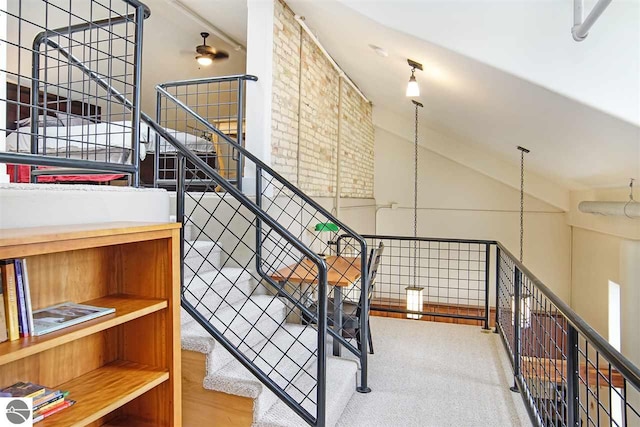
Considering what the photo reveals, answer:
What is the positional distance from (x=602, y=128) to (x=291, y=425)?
2.64 metres

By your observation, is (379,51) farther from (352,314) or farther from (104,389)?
(104,389)

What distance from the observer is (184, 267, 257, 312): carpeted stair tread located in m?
2.48

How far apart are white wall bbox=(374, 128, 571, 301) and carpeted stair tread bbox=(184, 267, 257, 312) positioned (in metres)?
4.75

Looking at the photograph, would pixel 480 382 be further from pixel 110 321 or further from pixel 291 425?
pixel 110 321

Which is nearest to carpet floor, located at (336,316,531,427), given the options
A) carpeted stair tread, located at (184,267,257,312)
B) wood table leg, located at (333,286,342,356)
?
wood table leg, located at (333,286,342,356)

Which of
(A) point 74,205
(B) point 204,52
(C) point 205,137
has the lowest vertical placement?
(A) point 74,205

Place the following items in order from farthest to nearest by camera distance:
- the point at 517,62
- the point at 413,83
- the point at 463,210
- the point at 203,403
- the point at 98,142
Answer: the point at 463,210 → the point at 98,142 → the point at 413,83 → the point at 517,62 → the point at 203,403

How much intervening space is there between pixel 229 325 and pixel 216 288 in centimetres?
46

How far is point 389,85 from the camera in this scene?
17.0ft

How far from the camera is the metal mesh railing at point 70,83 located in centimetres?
164

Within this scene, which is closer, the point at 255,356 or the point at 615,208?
the point at 255,356

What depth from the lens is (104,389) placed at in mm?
1544

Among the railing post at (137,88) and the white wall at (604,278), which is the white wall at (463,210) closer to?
the white wall at (604,278)

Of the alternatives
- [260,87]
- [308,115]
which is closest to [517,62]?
[260,87]
